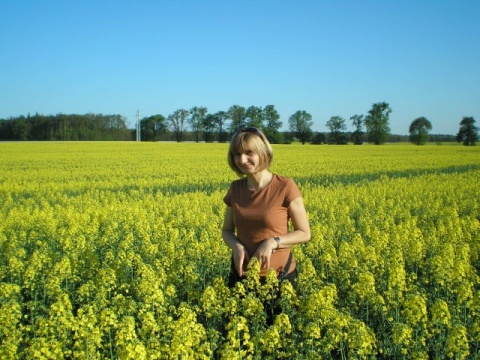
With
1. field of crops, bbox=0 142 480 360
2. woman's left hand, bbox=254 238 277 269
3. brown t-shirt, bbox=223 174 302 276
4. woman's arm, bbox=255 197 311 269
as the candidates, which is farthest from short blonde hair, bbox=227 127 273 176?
field of crops, bbox=0 142 480 360

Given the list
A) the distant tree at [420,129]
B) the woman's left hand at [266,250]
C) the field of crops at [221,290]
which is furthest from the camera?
the distant tree at [420,129]

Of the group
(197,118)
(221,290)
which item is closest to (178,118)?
(197,118)

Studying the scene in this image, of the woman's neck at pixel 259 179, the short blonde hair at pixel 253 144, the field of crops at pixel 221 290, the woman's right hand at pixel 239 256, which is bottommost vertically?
the field of crops at pixel 221 290

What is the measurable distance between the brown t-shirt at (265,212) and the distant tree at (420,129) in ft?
350

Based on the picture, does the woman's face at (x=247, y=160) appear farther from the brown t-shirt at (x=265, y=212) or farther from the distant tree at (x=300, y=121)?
the distant tree at (x=300, y=121)

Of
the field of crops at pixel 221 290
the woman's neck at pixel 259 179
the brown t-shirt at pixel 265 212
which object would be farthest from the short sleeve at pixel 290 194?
the field of crops at pixel 221 290

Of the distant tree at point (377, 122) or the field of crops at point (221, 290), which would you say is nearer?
the field of crops at point (221, 290)

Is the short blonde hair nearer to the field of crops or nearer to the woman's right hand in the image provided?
the woman's right hand

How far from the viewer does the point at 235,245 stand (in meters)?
3.69

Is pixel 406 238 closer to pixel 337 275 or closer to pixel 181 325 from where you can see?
pixel 337 275

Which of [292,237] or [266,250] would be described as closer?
[266,250]

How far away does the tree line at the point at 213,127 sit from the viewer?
327ft

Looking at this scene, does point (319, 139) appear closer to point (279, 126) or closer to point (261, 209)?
point (279, 126)

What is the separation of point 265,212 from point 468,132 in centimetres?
10429
